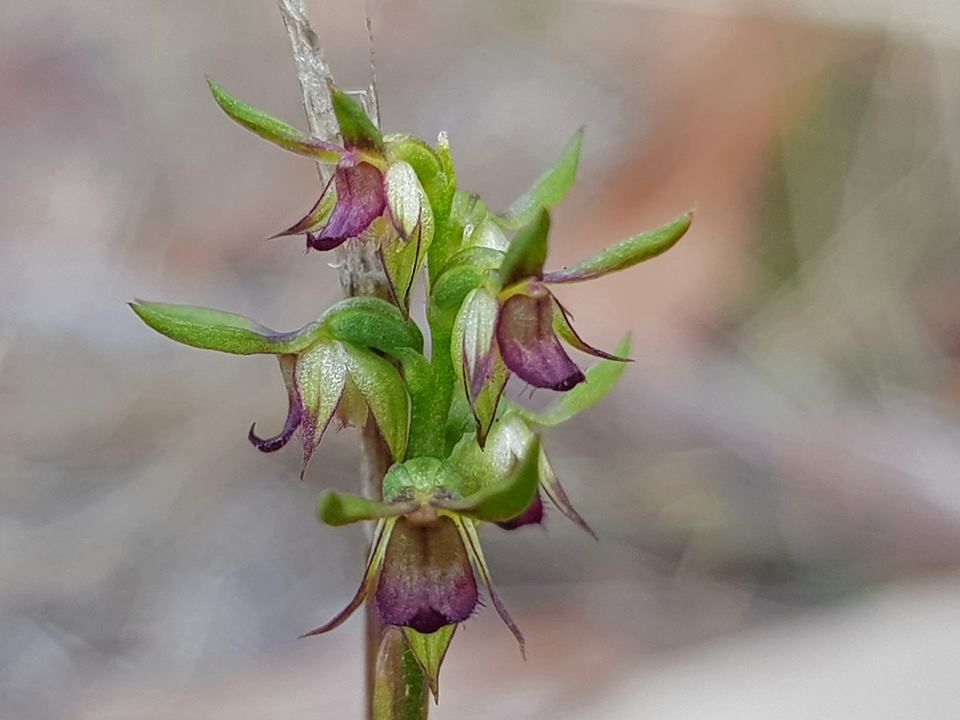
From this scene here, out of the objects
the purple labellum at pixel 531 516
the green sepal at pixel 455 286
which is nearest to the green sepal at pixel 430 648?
the purple labellum at pixel 531 516

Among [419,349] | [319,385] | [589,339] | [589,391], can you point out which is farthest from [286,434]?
[589,339]

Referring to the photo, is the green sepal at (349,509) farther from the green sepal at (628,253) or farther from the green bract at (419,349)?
the green sepal at (628,253)

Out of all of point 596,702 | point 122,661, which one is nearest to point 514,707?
point 596,702

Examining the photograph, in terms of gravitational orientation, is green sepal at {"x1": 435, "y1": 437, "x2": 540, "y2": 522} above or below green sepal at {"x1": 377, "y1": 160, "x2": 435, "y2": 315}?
below

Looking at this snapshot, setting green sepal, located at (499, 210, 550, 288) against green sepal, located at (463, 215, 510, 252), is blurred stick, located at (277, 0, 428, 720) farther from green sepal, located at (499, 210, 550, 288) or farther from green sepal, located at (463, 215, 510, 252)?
green sepal, located at (499, 210, 550, 288)

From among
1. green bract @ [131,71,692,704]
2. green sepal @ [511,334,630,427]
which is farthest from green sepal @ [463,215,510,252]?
green sepal @ [511,334,630,427]

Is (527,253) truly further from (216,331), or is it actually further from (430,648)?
(430,648)
